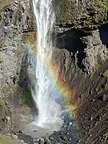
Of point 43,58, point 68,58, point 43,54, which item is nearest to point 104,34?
point 68,58

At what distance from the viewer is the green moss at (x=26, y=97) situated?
326 ft

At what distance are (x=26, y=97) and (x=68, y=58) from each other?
9554mm

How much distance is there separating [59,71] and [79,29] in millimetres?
7385

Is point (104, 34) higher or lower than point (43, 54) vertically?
higher

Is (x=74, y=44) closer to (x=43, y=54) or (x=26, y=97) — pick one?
(x=43, y=54)

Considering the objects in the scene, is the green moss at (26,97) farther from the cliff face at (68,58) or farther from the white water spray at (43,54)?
the white water spray at (43,54)

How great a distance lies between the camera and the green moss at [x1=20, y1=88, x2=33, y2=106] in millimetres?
99281

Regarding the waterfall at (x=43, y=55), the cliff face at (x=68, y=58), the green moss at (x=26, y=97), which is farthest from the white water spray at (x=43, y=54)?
the cliff face at (x=68, y=58)

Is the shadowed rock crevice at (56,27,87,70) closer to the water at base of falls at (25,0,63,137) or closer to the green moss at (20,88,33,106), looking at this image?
the water at base of falls at (25,0,63,137)

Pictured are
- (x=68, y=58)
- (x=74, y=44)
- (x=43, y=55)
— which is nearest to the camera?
(x=43, y=55)

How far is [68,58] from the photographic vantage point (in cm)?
10388

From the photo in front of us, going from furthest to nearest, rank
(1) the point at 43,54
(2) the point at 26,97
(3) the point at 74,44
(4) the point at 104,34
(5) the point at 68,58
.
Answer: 1. (4) the point at 104,34
2. (3) the point at 74,44
3. (5) the point at 68,58
4. (1) the point at 43,54
5. (2) the point at 26,97

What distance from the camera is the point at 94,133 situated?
8650 cm

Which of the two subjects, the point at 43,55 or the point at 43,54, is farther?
the point at 43,54
